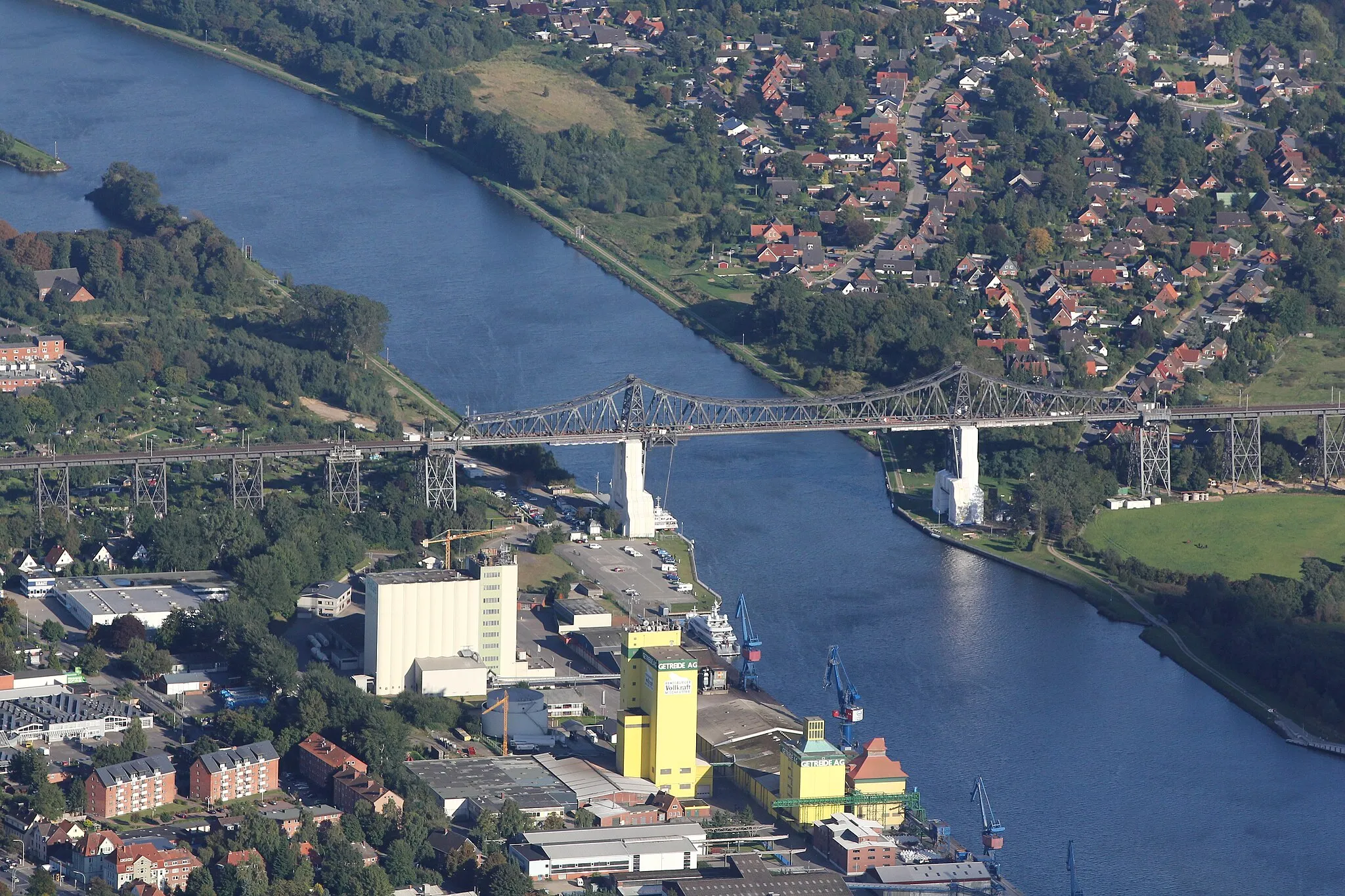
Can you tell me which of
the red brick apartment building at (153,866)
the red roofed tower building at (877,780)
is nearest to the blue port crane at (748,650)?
the red roofed tower building at (877,780)

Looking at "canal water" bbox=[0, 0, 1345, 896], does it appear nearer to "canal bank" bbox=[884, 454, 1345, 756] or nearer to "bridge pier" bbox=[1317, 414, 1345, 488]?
"canal bank" bbox=[884, 454, 1345, 756]

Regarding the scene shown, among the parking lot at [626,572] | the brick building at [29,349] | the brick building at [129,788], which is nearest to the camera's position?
the brick building at [129,788]

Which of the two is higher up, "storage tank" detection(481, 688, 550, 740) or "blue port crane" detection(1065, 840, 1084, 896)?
"storage tank" detection(481, 688, 550, 740)

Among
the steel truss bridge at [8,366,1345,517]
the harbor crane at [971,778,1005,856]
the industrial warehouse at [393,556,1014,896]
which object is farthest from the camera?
the steel truss bridge at [8,366,1345,517]

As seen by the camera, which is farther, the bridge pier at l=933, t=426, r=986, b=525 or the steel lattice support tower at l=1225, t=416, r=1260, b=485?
the steel lattice support tower at l=1225, t=416, r=1260, b=485

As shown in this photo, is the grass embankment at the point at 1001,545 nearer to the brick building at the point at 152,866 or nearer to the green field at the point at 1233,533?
the green field at the point at 1233,533

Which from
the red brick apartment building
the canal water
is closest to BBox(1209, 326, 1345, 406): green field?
the canal water
